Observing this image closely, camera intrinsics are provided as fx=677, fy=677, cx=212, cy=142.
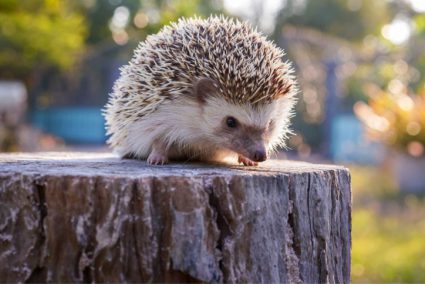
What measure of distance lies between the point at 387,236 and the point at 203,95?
3844 mm

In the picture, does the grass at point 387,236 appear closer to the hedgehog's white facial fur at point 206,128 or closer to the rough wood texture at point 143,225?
the hedgehog's white facial fur at point 206,128

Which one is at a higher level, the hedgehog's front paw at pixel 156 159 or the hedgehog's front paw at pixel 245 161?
the hedgehog's front paw at pixel 156 159

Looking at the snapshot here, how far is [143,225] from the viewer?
2.08 m

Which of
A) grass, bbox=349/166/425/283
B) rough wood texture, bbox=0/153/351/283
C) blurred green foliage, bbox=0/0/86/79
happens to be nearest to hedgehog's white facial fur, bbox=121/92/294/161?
rough wood texture, bbox=0/153/351/283

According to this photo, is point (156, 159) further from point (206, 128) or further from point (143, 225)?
point (143, 225)

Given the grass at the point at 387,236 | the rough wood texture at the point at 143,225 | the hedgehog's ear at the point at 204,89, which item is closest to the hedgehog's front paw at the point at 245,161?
the hedgehog's ear at the point at 204,89

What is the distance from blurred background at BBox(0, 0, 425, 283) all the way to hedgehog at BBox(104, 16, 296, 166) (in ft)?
9.27

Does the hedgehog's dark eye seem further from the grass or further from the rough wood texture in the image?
the grass

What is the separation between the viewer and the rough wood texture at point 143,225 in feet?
6.85

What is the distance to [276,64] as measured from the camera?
9.52 ft

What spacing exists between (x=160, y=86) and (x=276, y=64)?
20.0 inches

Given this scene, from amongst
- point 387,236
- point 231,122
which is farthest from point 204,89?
point 387,236

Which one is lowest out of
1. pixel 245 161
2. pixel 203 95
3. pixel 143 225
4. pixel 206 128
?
pixel 143 225

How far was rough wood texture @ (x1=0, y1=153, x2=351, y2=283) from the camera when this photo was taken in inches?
82.2
